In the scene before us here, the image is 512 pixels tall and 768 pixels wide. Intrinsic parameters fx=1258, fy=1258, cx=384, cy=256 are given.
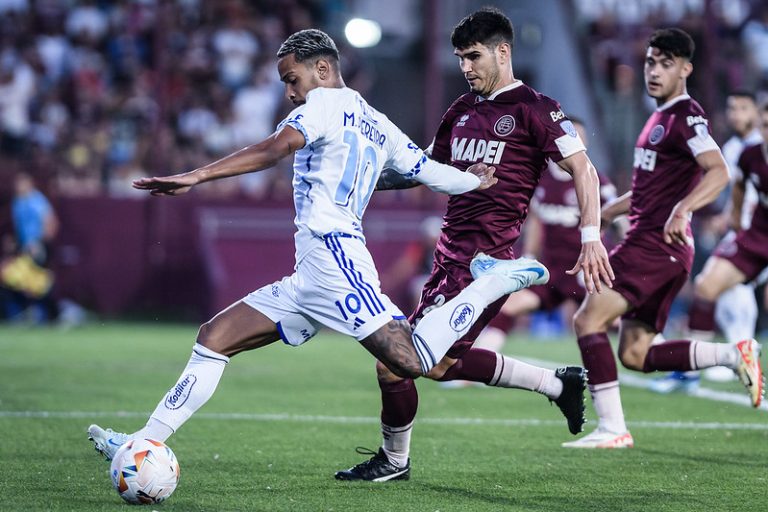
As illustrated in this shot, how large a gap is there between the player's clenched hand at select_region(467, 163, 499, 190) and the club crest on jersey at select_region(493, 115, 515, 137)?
0.19 meters

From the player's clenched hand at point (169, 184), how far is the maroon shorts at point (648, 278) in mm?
3362

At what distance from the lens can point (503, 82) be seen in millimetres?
6547

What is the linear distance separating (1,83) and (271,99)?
13.6ft

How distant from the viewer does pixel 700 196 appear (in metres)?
7.04

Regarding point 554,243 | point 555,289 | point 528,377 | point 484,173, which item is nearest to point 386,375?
point 528,377

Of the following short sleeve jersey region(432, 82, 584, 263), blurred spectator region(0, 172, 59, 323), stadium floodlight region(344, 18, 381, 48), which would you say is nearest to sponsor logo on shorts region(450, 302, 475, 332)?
short sleeve jersey region(432, 82, 584, 263)

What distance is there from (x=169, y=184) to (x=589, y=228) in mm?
2104

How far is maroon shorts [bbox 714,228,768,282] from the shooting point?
10.1 meters

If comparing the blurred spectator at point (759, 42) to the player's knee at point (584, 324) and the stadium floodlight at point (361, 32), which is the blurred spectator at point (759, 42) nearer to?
the stadium floodlight at point (361, 32)

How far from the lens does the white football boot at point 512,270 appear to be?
6.22 m

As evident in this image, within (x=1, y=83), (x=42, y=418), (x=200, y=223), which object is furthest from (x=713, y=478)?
(x=1, y=83)

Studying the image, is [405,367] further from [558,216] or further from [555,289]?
[558,216]

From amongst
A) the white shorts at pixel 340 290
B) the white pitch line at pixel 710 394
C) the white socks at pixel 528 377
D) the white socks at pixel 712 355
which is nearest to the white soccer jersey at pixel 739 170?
the white pitch line at pixel 710 394

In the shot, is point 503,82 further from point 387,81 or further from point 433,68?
point 387,81
